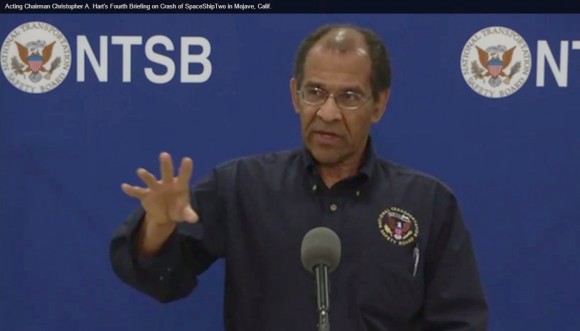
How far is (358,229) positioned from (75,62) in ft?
2.95

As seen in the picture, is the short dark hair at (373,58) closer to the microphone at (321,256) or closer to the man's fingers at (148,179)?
the man's fingers at (148,179)

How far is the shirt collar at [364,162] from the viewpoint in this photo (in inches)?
67.4

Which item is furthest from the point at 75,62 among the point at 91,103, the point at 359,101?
the point at 359,101

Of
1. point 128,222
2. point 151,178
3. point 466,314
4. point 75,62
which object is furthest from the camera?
point 75,62

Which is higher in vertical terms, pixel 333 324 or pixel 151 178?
pixel 151 178

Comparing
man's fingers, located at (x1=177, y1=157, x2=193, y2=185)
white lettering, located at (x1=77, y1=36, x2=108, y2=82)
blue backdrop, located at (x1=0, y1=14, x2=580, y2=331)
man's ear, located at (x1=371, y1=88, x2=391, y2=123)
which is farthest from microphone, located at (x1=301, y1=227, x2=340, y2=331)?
white lettering, located at (x1=77, y1=36, x2=108, y2=82)

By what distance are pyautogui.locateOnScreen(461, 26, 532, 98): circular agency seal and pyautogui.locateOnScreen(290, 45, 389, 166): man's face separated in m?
0.58

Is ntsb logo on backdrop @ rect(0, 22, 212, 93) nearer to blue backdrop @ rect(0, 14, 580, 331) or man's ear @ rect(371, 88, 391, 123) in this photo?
blue backdrop @ rect(0, 14, 580, 331)

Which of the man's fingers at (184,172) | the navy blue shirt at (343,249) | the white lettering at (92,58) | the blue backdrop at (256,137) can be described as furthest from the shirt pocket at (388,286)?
the white lettering at (92,58)

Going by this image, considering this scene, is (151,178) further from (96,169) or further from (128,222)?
(96,169)

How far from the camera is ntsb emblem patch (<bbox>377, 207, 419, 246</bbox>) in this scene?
65.8 inches

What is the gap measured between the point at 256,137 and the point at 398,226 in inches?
23.8

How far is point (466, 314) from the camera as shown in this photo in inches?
65.1

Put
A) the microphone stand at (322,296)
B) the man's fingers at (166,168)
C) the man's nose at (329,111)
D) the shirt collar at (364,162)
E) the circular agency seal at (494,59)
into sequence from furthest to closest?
1. the circular agency seal at (494,59)
2. the shirt collar at (364,162)
3. the man's nose at (329,111)
4. the man's fingers at (166,168)
5. the microphone stand at (322,296)
